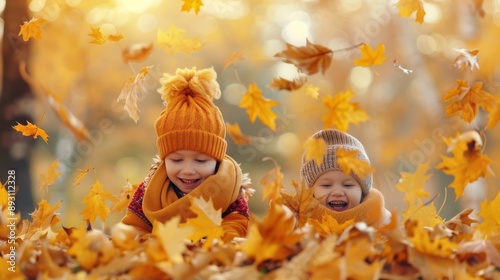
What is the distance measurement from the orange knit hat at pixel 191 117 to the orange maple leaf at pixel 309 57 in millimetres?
601

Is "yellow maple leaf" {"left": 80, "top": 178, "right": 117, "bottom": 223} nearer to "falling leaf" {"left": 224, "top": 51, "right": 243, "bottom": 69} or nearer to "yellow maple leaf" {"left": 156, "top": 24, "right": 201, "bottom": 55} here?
"yellow maple leaf" {"left": 156, "top": 24, "right": 201, "bottom": 55}

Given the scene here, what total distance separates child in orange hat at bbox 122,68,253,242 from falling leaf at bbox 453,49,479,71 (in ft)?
2.32

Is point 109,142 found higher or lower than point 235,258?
higher

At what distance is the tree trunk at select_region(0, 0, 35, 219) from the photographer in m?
3.54

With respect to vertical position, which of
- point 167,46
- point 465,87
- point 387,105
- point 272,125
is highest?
point 387,105

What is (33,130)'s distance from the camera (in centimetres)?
169

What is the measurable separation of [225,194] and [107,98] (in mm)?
4550

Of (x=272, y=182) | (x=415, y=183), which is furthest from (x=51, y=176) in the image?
(x=415, y=183)

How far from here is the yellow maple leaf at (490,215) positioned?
4.50 feet

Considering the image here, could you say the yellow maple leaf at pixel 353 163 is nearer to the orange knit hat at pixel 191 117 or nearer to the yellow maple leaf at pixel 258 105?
the yellow maple leaf at pixel 258 105

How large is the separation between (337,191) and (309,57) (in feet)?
2.01

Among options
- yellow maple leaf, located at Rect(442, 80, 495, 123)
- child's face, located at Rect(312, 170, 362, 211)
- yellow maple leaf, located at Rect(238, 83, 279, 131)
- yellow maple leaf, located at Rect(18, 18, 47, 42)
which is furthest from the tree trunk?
yellow maple leaf, located at Rect(442, 80, 495, 123)

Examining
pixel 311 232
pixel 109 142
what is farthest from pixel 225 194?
pixel 109 142

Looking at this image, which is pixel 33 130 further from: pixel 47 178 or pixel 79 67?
pixel 79 67
